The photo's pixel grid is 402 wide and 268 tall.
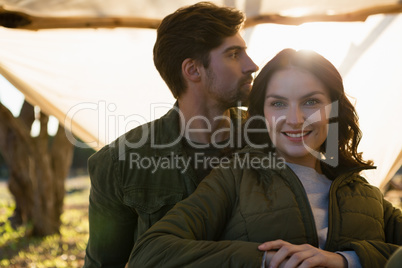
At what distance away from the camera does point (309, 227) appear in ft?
5.14

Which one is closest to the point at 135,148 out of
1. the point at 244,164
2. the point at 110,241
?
the point at 110,241

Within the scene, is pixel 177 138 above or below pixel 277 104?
below

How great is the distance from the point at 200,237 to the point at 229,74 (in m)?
0.99

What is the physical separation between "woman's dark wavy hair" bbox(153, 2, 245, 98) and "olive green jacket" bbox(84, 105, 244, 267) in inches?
9.8

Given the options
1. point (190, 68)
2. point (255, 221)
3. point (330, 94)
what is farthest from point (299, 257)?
point (190, 68)

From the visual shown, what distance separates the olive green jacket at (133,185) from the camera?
2.16m

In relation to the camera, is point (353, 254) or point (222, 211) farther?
point (222, 211)

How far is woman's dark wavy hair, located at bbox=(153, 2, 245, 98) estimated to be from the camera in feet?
7.59

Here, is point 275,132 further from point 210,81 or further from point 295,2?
point 295,2

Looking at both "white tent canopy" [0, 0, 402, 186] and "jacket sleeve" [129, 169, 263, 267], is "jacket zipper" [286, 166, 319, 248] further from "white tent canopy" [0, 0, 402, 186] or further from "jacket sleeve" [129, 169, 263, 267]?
"white tent canopy" [0, 0, 402, 186]

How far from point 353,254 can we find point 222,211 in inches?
16.0

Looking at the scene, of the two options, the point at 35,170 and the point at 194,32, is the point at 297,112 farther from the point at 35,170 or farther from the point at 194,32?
the point at 35,170

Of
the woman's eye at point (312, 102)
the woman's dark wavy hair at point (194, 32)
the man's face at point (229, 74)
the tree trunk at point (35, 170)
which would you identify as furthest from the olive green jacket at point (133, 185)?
the tree trunk at point (35, 170)

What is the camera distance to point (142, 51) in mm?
2795
